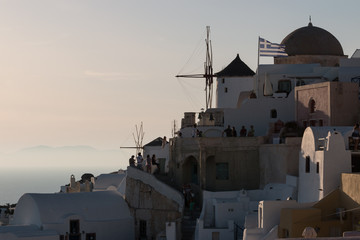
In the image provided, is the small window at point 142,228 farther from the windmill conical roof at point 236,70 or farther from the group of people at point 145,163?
the windmill conical roof at point 236,70

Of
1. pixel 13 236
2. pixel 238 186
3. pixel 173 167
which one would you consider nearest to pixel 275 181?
pixel 238 186

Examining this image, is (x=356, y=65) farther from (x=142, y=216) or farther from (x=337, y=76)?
(x=142, y=216)

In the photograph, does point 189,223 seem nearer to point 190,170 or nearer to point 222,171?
point 222,171

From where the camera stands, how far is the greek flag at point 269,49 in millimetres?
49500

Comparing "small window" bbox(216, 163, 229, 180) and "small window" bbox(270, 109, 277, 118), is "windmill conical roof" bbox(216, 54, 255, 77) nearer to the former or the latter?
"small window" bbox(270, 109, 277, 118)

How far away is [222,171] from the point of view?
45.3m

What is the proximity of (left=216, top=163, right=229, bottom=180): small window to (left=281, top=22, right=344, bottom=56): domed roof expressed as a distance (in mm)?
10755

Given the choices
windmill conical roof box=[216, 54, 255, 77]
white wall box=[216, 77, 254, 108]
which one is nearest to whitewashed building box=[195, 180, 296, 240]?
white wall box=[216, 77, 254, 108]

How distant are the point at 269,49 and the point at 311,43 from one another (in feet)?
12.5

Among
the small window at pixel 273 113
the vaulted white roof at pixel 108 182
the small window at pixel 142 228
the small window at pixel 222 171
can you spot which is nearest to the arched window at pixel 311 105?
the small window at pixel 273 113

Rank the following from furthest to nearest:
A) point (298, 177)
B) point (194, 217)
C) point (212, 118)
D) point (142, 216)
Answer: point (212, 118), point (142, 216), point (194, 217), point (298, 177)

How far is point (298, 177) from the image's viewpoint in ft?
131

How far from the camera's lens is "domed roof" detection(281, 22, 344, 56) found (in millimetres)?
52062

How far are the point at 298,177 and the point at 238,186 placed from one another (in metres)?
5.76
